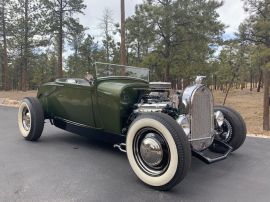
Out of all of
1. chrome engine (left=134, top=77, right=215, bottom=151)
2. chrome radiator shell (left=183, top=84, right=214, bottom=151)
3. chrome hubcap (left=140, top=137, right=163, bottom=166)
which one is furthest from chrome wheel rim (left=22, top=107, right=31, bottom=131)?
chrome radiator shell (left=183, top=84, right=214, bottom=151)

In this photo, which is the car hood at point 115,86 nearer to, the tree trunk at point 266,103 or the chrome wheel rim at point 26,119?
the chrome wheel rim at point 26,119

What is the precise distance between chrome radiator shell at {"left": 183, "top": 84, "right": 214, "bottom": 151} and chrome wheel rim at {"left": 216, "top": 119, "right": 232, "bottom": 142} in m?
0.51

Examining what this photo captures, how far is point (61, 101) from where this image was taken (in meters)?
5.59

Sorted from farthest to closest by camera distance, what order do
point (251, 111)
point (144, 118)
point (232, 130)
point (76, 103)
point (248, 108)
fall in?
point (248, 108) → point (251, 111) → point (76, 103) → point (232, 130) → point (144, 118)

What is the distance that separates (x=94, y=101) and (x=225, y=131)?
2.12 m

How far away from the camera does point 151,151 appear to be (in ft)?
11.9

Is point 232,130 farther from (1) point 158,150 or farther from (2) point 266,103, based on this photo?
(2) point 266,103

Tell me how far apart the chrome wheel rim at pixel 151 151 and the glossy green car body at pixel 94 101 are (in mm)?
769

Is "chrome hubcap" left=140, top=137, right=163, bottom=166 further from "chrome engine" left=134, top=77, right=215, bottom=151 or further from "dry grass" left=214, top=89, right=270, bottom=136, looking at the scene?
"dry grass" left=214, top=89, right=270, bottom=136

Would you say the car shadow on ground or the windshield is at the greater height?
the windshield

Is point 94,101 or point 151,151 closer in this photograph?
point 151,151

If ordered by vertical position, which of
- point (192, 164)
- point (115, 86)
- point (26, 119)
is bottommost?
point (192, 164)

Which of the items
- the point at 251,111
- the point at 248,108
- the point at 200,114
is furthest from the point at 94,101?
the point at 248,108

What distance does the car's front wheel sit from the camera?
3.29 meters
